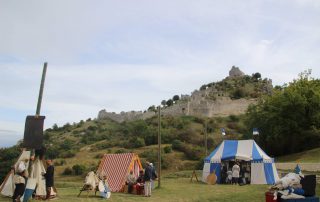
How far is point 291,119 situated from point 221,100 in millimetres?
43908

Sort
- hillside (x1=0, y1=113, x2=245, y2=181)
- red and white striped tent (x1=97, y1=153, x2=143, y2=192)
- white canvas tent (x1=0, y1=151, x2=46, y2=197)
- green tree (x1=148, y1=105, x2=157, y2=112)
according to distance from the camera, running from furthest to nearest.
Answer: green tree (x1=148, y1=105, x2=157, y2=112) < hillside (x1=0, y1=113, x2=245, y2=181) < red and white striped tent (x1=97, y1=153, x2=143, y2=192) < white canvas tent (x1=0, y1=151, x2=46, y2=197)

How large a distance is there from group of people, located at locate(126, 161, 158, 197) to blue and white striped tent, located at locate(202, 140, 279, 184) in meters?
5.81

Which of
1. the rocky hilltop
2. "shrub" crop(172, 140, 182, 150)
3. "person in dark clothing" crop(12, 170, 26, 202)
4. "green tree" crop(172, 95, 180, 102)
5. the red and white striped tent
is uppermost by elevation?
"green tree" crop(172, 95, 180, 102)

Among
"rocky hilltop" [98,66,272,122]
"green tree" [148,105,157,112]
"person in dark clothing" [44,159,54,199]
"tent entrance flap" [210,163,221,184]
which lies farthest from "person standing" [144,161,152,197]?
"green tree" [148,105,157,112]

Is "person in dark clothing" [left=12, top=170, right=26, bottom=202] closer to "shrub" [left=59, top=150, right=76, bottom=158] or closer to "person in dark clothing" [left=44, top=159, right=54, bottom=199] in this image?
"person in dark clothing" [left=44, top=159, right=54, bottom=199]

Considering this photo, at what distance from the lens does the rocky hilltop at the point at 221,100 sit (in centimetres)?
7900

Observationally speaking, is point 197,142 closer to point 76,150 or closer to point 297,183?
point 76,150

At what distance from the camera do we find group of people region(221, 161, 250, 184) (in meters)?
20.9

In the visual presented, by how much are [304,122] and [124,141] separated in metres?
25.0

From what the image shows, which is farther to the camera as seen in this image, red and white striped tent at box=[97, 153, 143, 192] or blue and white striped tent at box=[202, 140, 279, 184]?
blue and white striped tent at box=[202, 140, 279, 184]

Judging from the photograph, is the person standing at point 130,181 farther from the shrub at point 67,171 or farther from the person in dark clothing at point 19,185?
the shrub at point 67,171

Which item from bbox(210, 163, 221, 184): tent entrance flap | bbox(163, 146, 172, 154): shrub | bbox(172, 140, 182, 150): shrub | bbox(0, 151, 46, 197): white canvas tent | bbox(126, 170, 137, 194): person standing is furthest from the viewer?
bbox(172, 140, 182, 150): shrub

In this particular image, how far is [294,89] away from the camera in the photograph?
128 feet

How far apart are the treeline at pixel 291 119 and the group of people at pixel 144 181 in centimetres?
2198
